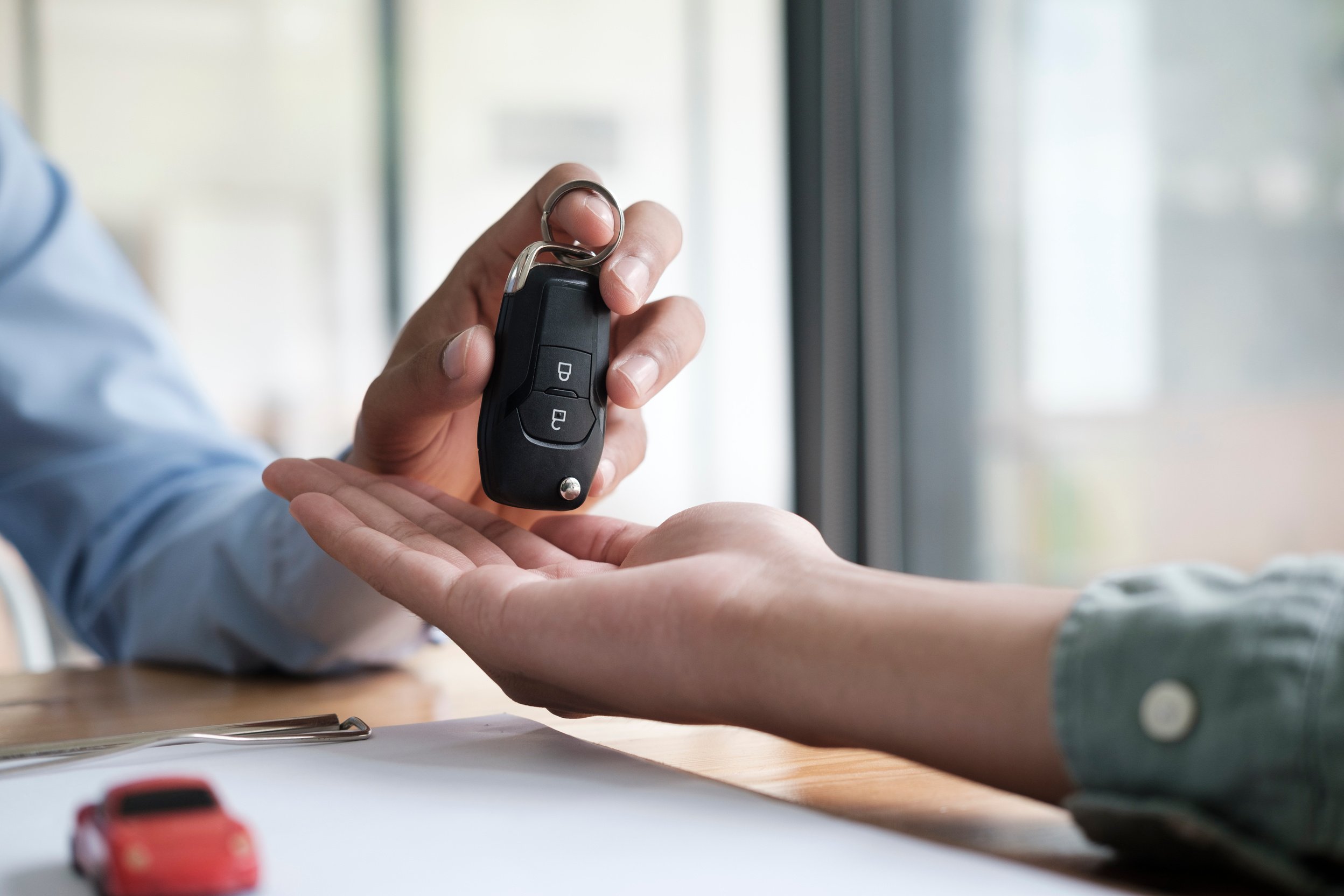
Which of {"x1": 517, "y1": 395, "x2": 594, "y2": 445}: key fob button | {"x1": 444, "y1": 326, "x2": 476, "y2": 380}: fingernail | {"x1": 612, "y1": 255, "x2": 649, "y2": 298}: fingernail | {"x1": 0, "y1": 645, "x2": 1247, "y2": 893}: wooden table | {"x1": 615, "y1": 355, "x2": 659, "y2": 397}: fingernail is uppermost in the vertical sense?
{"x1": 612, "y1": 255, "x2": 649, "y2": 298}: fingernail

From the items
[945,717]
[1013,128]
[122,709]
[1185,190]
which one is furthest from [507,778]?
[1013,128]

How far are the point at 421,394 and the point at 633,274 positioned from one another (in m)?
0.15

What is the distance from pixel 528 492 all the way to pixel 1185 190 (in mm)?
1122

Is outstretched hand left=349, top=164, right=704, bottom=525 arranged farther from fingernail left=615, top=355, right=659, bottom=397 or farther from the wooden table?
the wooden table

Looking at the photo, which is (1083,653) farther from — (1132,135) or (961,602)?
(1132,135)

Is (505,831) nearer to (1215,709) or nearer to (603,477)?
(1215,709)

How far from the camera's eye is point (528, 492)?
0.63 meters

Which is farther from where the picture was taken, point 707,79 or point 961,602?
point 707,79

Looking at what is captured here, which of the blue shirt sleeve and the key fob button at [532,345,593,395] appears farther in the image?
the blue shirt sleeve

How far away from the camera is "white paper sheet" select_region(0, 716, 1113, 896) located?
314 millimetres

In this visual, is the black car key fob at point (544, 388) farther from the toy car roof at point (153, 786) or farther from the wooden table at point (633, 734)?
the toy car roof at point (153, 786)

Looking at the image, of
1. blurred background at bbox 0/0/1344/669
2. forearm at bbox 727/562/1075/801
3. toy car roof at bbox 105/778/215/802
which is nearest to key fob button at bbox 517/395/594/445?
forearm at bbox 727/562/1075/801

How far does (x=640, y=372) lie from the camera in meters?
0.65

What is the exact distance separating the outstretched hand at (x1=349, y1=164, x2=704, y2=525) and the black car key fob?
0.5 inches
